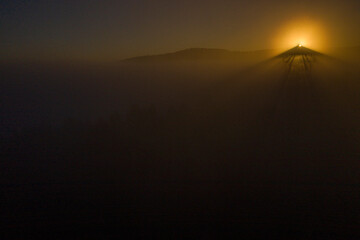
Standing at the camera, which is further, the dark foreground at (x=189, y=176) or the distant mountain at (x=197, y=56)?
the distant mountain at (x=197, y=56)

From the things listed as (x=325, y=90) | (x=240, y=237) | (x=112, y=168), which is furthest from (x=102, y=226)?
(x=325, y=90)

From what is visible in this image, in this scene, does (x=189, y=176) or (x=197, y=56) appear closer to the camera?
(x=189, y=176)

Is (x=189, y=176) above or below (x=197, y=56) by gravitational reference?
below

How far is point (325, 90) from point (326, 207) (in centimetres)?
1215

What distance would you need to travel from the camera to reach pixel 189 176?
634 centimetres

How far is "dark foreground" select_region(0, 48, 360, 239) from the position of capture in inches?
185

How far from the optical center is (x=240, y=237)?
172 inches

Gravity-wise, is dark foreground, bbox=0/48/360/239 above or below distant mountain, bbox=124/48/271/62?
below

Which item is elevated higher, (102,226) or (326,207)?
(326,207)

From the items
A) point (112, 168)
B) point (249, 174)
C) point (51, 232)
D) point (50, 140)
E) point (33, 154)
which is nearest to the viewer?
point (51, 232)

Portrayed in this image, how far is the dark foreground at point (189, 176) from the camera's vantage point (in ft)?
15.4

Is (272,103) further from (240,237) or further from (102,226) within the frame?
(102,226)

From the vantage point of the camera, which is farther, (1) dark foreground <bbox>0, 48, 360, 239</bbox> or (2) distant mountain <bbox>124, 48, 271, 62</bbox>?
(2) distant mountain <bbox>124, 48, 271, 62</bbox>

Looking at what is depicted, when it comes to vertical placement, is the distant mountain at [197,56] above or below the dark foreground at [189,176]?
above
